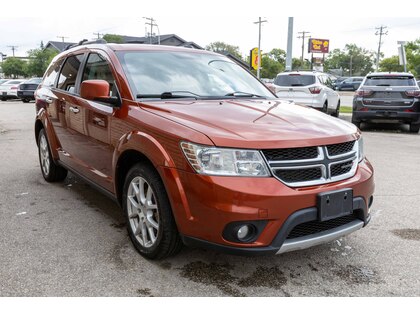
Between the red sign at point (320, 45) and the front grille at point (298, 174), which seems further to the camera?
the red sign at point (320, 45)

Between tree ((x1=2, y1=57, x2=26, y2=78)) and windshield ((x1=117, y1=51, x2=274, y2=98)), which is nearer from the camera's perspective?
windshield ((x1=117, y1=51, x2=274, y2=98))

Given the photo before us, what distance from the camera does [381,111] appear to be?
1115cm

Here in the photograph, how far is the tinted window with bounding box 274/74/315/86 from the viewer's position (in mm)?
12930

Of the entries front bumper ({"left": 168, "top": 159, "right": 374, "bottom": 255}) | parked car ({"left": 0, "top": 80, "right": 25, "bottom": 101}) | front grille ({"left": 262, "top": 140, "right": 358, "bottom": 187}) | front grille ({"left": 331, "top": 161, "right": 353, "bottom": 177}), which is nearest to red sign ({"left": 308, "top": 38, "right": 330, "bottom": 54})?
parked car ({"left": 0, "top": 80, "right": 25, "bottom": 101})

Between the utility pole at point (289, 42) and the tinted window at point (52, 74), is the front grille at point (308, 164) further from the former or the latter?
the utility pole at point (289, 42)

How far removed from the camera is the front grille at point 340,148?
2994 mm

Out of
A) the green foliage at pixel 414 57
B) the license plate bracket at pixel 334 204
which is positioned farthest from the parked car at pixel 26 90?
the green foliage at pixel 414 57

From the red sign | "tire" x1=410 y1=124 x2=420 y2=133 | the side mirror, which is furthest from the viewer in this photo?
the red sign

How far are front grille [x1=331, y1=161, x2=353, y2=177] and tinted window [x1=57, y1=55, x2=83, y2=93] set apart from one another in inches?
119

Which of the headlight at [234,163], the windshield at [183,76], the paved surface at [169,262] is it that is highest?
the windshield at [183,76]

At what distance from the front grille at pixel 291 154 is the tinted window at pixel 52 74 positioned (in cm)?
371

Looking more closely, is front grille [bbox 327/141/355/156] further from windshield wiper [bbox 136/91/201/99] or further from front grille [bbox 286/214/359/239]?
windshield wiper [bbox 136/91/201/99]

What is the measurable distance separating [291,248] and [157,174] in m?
1.07

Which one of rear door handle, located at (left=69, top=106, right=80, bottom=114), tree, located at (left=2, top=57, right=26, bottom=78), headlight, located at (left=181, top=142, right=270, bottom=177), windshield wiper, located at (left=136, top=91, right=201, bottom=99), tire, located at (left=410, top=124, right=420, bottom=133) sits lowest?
tire, located at (left=410, top=124, right=420, bottom=133)
